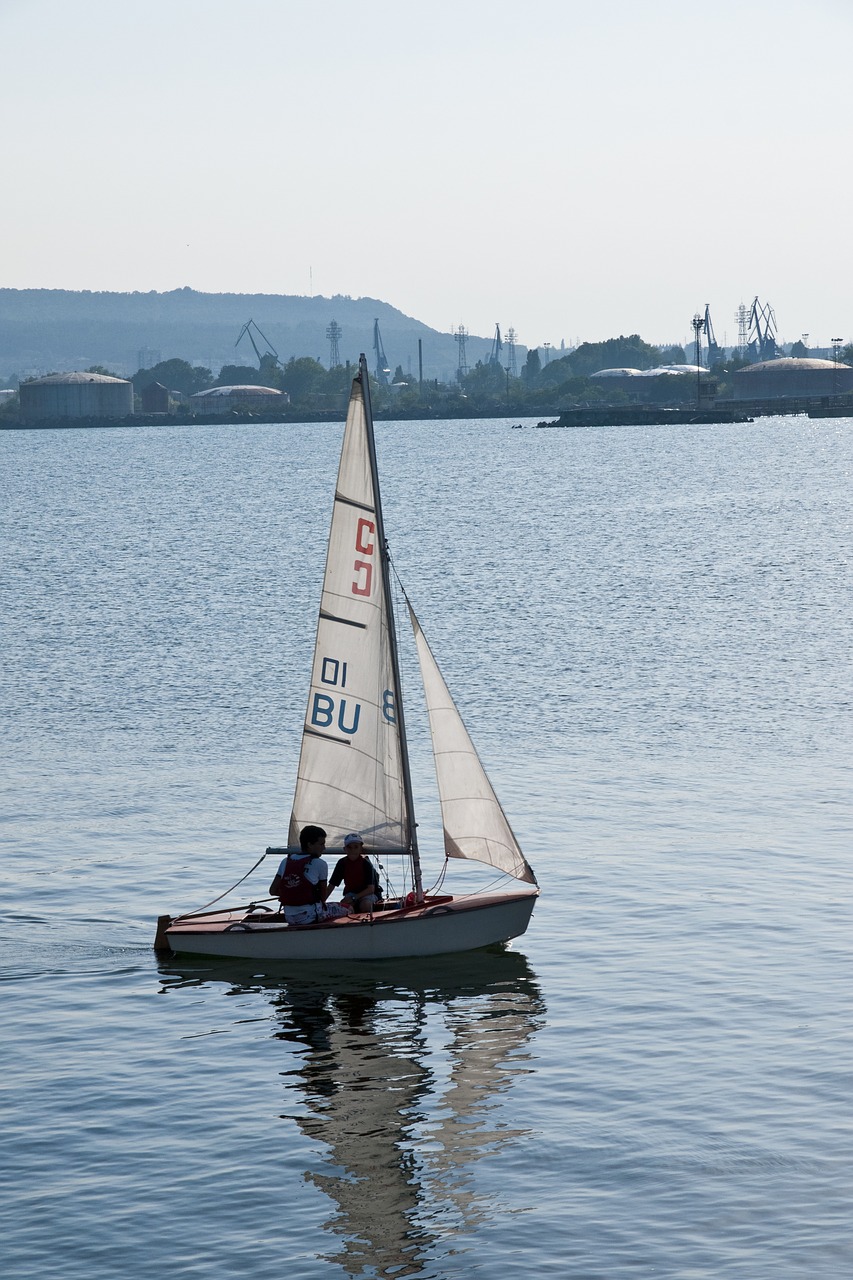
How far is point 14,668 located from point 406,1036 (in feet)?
128

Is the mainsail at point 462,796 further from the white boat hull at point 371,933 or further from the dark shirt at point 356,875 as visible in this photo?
the dark shirt at point 356,875

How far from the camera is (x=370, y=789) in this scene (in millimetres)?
30062

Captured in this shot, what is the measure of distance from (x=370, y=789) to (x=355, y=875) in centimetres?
157

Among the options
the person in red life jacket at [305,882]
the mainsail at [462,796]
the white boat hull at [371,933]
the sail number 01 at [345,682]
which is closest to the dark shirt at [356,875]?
the person in red life jacket at [305,882]

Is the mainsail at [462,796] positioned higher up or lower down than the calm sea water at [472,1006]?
higher up

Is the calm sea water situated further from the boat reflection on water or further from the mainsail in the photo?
the mainsail

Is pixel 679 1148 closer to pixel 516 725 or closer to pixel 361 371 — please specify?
pixel 361 371

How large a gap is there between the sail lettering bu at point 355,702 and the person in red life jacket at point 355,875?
700 millimetres

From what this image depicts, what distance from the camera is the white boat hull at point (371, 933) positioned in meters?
28.8

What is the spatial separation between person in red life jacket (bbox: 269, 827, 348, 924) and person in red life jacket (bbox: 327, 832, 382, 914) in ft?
1.66

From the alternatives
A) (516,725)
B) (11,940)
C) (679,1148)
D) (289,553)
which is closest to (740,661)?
(516,725)

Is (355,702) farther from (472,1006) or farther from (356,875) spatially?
(472,1006)

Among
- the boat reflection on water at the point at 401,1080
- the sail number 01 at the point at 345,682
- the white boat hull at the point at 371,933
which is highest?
the sail number 01 at the point at 345,682

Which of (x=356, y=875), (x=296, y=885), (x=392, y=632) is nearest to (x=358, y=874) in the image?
(x=356, y=875)
